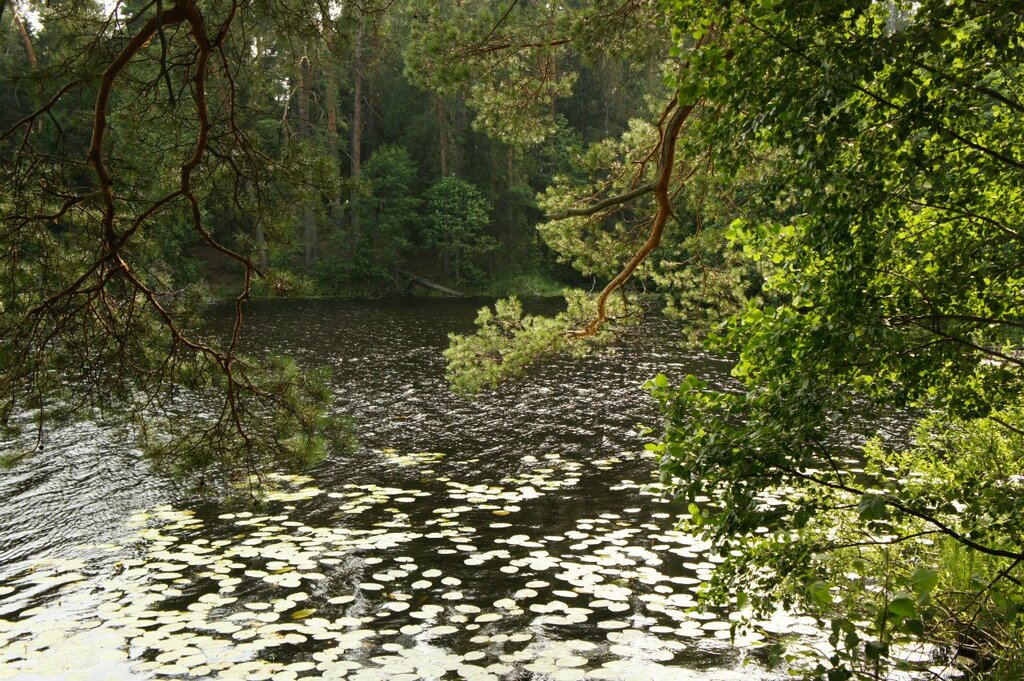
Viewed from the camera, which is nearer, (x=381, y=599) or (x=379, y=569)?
(x=381, y=599)

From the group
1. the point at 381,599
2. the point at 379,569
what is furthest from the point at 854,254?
the point at 379,569

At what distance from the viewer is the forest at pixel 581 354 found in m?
3.85

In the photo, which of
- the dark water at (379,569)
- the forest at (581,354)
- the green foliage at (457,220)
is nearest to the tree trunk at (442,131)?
the green foliage at (457,220)

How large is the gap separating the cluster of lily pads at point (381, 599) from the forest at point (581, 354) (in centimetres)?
5

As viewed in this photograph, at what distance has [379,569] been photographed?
28.1 feet

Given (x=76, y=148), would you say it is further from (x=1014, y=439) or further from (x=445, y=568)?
(x=1014, y=439)

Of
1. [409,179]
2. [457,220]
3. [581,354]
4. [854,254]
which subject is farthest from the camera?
[457,220]

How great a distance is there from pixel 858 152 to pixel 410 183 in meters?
40.5

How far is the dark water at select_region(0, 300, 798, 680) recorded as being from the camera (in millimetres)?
6664

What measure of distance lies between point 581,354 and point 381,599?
5015 mm

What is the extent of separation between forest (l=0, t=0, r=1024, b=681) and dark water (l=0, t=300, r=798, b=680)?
5cm

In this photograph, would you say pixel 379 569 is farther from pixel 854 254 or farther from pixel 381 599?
pixel 854 254

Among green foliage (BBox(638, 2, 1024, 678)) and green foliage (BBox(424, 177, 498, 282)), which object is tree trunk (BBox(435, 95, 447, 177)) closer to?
green foliage (BBox(424, 177, 498, 282))

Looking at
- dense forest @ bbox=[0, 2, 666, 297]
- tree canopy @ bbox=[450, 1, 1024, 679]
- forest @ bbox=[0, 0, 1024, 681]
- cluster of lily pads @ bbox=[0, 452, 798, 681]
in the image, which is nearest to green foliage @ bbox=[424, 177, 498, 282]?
dense forest @ bbox=[0, 2, 666, 297]
